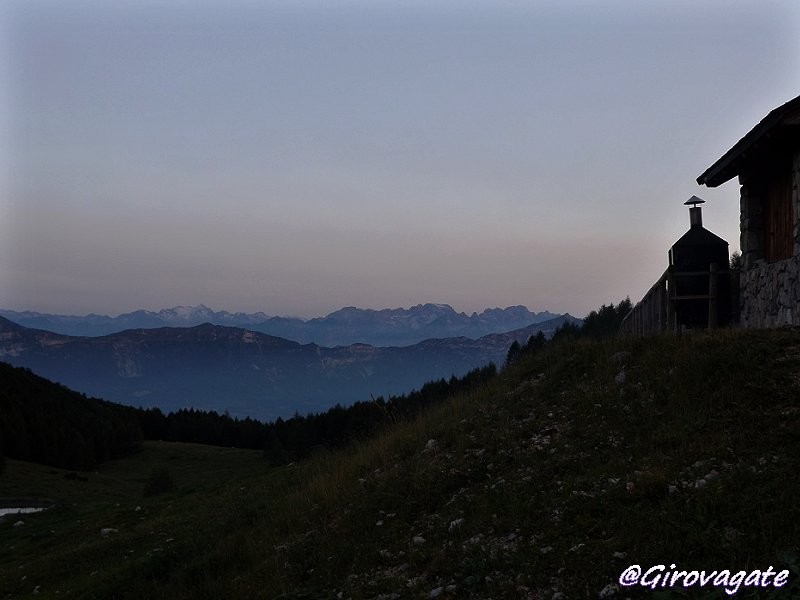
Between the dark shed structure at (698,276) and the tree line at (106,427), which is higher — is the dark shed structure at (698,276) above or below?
above

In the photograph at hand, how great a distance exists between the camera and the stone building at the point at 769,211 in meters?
12.7

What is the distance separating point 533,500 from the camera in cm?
762

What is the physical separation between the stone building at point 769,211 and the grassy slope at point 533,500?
10.8 feet

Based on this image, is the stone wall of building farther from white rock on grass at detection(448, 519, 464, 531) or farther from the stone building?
white rock on grass at detection(448, 519, 464, 531)

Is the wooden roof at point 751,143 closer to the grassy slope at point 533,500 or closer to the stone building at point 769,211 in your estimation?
the stone building at point 769,211

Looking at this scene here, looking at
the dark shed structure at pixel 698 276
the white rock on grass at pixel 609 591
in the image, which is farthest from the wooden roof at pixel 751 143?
the white rock on grass at pixel 609 591

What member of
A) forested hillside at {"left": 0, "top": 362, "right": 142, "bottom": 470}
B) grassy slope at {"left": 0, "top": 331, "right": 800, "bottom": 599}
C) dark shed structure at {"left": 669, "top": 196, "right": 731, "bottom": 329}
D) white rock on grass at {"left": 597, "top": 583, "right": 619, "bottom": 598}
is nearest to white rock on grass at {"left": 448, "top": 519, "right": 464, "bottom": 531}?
grassy slope at {"left": 0, "top": 331, "right": 800, "bottom": 599}

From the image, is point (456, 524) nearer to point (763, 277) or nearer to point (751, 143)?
point (763, 277)

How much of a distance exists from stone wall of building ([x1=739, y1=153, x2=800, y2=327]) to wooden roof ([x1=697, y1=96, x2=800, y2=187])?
2.19 feet

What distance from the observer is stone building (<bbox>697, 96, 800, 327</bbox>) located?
41.6 ft

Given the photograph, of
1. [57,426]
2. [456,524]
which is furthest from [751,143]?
[57,426]

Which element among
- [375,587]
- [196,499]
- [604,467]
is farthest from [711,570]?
[196,499]

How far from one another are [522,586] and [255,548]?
209 inches

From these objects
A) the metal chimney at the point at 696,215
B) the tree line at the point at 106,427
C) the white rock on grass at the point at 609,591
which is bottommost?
the tree line at the point at 106,427
